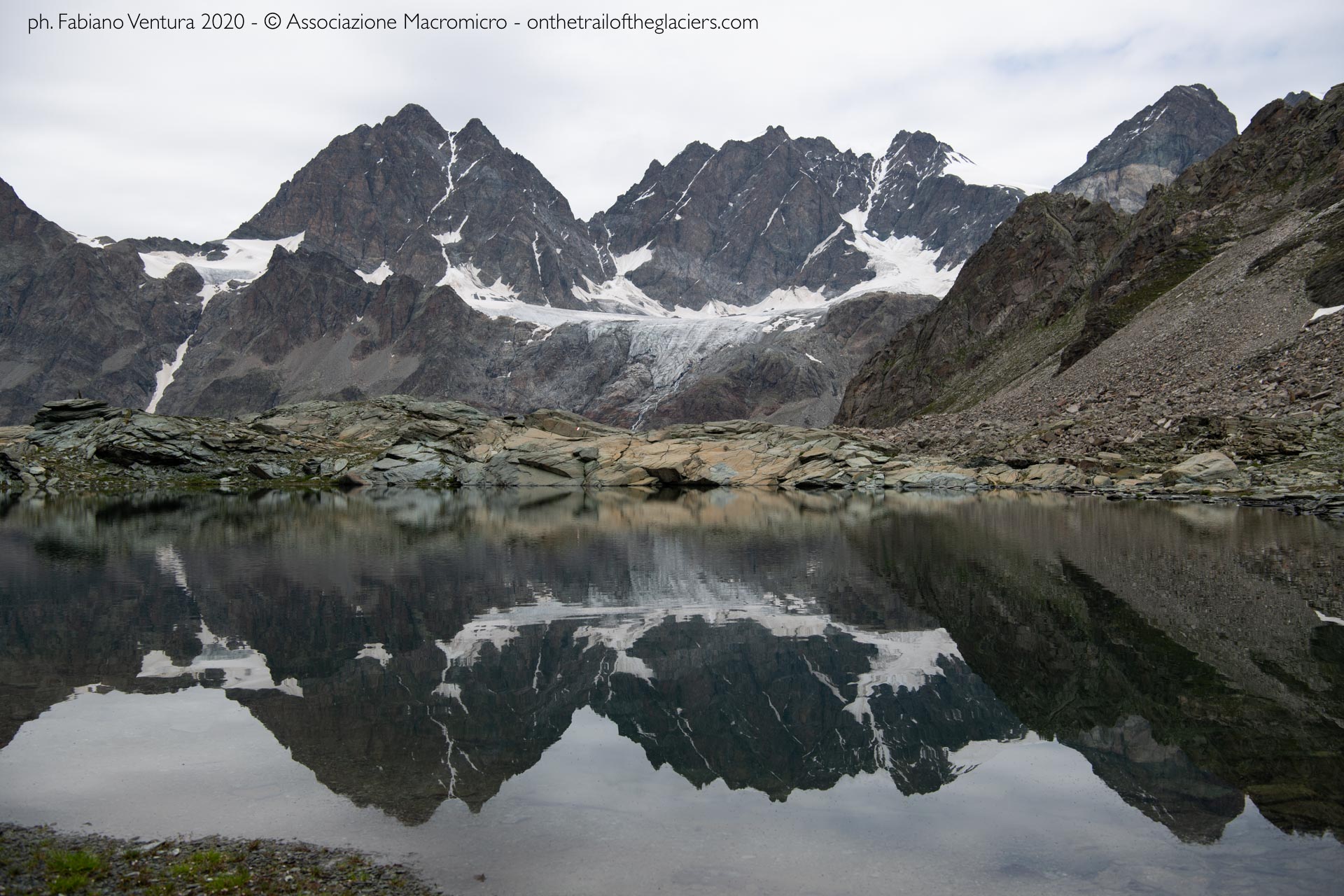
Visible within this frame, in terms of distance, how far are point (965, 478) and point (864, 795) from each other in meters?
65.6

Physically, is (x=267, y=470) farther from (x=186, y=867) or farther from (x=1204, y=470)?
(x=186, y=867)

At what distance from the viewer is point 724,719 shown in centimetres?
1434

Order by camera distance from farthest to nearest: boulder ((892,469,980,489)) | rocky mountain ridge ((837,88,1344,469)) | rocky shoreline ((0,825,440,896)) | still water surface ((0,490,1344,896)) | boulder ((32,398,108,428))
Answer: boulder ((32,398,108,428))
boulder ((892,469,980,489))
rocky mountain ridge ((837,88,1344,469))
still water surface ((0,490,1344,896))
rocky shoreline ((0,825,440,896))

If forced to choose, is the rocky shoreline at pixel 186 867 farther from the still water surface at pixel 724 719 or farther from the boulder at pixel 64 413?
the boulder at pixel 64 413

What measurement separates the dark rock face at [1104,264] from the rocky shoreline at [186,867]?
266 ft

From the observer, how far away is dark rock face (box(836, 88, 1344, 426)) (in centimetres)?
8844

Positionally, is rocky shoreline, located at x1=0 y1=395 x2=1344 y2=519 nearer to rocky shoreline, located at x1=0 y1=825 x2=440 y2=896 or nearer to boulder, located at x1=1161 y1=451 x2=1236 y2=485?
boulder, located at x1=1161 y1=451 x2=1236 y2=485

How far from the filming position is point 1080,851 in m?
9.70

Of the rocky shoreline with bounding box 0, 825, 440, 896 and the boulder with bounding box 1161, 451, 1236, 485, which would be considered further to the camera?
the boulder with bounding box 1161, 451, 1236, 485

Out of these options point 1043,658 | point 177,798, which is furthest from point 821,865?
point 1043,658

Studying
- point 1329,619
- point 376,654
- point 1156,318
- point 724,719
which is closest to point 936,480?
point 1156,318

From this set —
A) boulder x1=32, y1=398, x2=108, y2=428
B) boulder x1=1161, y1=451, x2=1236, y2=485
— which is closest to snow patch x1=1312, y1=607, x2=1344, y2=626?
boulder x1=1161, y1=451, x2=1236, y2=485

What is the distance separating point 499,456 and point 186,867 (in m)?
98.1

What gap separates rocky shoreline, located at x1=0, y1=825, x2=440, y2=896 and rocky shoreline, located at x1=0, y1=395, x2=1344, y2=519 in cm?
5811
